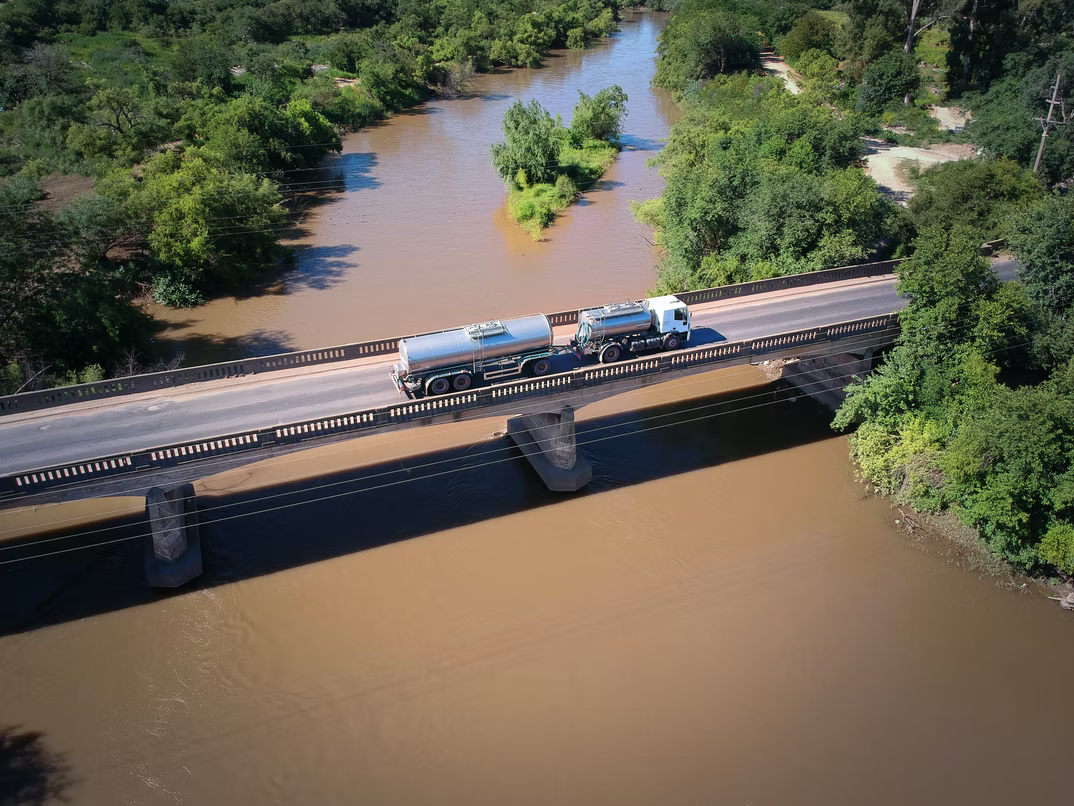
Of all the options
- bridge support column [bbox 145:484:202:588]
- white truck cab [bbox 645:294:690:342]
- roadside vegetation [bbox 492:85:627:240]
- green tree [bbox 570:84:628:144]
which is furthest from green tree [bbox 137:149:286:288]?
green tree [bbox 570:84:628:144]

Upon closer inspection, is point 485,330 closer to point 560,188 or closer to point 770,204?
point 770,204

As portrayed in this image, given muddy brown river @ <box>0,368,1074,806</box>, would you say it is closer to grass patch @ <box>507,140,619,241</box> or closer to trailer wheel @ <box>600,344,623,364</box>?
trailer wheel @ <box>600,344,623,364</box>

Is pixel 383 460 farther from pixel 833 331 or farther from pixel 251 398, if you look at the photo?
pixel 833 331

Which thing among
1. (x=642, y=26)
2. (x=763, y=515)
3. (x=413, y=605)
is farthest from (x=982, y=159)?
(x=642, y=26)

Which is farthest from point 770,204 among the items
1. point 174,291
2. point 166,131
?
point 166,131

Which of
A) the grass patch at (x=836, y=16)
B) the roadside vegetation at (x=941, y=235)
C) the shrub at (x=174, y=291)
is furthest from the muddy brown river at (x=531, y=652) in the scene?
the grass patch at (x=836, y=16)

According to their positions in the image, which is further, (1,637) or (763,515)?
(763,515)
